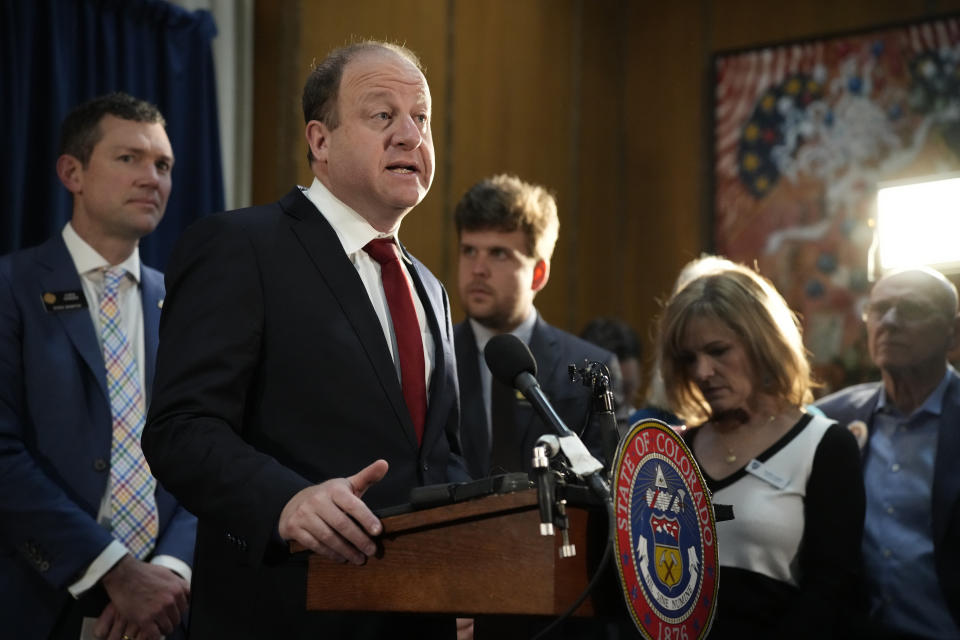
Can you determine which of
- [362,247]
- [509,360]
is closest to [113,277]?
[362,247]

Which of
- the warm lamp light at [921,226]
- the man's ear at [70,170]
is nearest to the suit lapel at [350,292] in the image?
the man's ear at [70,170]

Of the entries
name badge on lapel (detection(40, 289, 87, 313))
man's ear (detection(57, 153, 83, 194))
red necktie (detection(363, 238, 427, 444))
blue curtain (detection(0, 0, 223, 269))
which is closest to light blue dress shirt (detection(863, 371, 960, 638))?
red necktie (detection(363, 238, 427, 444))

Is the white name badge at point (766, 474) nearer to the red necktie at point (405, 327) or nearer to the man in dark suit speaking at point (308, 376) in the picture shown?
the man in dark suit speaking at point (308, 376)

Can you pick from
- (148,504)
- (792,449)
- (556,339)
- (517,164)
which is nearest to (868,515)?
(792,449)

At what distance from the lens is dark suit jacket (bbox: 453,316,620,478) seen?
286 centimetres

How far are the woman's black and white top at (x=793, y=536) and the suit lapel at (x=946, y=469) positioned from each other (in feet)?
1.86

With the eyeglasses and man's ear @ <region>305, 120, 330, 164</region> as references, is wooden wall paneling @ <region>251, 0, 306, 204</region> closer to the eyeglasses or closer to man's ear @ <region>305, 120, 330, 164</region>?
the eyeglasses

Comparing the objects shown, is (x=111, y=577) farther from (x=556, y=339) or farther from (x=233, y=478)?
(x=556, y=339)

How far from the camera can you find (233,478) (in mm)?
1499

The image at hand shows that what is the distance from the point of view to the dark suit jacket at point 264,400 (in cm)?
155

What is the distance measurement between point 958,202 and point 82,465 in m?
2.73

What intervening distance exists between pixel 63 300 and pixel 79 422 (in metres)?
0.32

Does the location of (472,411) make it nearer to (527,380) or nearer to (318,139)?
(318,139)

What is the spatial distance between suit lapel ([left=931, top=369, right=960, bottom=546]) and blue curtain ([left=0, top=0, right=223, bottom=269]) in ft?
9.06
